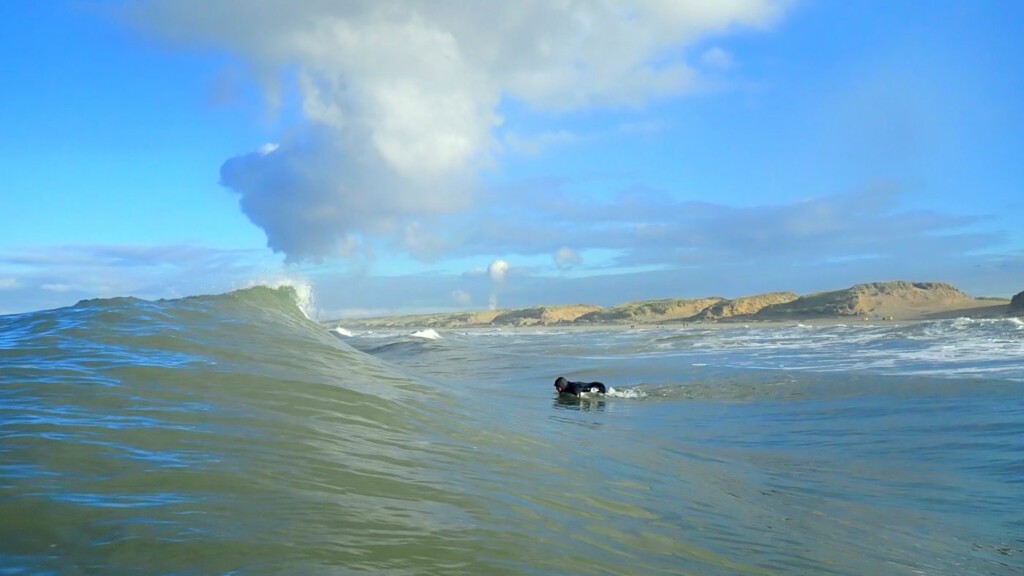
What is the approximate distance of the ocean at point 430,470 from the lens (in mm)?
3420

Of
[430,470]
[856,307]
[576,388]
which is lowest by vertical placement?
[576,388]

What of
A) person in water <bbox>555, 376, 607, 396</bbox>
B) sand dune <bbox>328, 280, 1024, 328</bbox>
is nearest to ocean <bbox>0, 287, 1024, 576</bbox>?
person in water <bbox>555, 376, 607, 396</bbox>

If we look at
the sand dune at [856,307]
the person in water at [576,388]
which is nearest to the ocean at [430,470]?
the person in water at [576,388]

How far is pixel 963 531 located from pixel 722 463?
260 cm

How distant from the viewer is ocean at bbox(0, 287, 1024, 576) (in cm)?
342

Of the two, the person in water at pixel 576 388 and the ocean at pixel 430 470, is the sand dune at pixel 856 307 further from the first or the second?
the ocean at pixel 430 470

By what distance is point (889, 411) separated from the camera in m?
10.8

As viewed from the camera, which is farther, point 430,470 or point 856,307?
point 856,307

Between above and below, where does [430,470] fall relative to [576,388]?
above

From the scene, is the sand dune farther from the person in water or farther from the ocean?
the ocean

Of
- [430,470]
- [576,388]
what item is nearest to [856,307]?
[576,388]

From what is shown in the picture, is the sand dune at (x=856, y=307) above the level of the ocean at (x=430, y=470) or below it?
above

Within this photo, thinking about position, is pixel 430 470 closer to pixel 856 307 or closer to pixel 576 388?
pixel 576 388

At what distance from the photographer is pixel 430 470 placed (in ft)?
16.8
